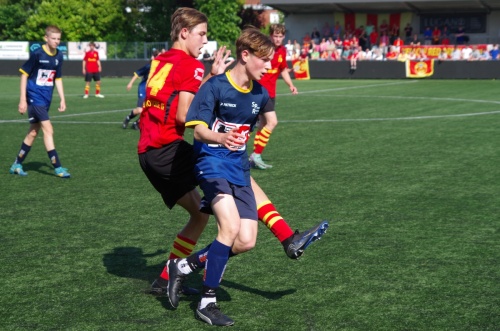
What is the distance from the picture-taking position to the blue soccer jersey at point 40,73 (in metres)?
11.7

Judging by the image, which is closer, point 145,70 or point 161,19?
point 145,70

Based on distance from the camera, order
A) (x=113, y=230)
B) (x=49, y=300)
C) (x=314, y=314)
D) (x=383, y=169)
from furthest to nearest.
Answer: (x=383, y=169) → (x=113, y=230) → (x=49, y=300) → (x=314, y=314)

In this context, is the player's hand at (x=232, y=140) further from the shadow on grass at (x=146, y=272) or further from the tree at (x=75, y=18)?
the tree at (x=75, y=18)

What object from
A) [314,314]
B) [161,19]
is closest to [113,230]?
[314,314]

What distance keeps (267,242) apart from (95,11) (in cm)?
5979

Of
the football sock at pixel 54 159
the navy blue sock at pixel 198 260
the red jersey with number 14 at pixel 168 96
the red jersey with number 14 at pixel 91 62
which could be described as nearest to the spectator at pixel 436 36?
the red jersey with number 14 at pixel 91 62

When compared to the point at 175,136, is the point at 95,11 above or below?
above

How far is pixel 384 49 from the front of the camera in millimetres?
47688

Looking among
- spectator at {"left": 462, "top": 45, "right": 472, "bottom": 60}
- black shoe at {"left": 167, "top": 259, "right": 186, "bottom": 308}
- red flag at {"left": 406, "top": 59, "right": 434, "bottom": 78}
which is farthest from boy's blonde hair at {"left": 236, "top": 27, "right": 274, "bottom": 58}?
spectator at {"left": 462, "top": 45, "right": 472, "bottom": 60}

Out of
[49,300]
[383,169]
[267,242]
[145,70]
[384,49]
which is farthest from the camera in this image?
[384,49]

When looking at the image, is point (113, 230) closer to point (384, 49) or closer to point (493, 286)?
point (493, 286)

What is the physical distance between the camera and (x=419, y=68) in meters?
40.8

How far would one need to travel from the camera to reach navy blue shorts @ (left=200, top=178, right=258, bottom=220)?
5410 mm

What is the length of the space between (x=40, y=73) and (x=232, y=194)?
7114mm
